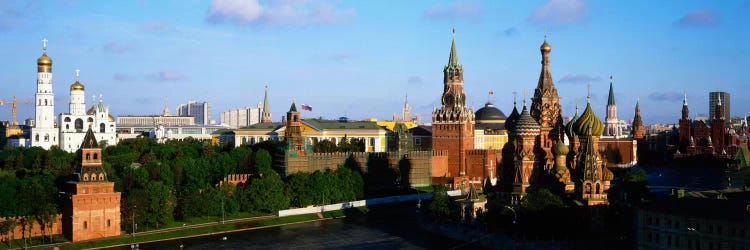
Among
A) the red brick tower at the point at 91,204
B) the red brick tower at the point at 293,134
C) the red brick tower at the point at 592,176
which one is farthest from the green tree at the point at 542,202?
the red brick tower at the point at 293,134

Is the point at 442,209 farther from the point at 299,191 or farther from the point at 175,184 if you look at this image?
the point at 175,184

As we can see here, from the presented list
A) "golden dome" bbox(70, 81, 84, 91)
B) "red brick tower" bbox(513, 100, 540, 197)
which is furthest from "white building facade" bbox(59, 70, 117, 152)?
"red brick tower" bbox(513, 100, 540, 197)

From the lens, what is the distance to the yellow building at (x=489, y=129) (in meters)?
147

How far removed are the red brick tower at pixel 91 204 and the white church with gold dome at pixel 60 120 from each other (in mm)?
53852

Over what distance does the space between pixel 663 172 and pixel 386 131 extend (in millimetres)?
48186

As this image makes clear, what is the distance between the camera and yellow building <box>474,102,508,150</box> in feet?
482

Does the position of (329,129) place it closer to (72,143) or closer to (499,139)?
(499,139)

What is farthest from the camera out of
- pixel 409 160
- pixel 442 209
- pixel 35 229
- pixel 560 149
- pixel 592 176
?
pixel 409 160

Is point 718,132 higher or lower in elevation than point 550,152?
higher

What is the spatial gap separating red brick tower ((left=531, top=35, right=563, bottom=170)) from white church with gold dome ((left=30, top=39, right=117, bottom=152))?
72.8 metres

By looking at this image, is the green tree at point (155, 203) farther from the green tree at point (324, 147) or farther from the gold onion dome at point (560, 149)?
the green tree at point (324, 147)

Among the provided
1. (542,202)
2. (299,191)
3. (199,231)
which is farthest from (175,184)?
(542,202)

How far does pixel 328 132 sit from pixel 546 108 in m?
63.3

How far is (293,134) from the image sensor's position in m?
104
